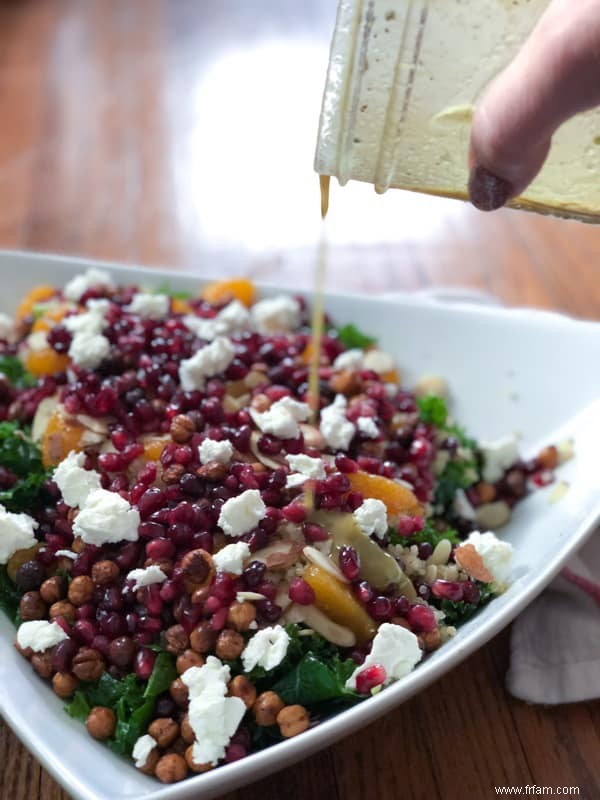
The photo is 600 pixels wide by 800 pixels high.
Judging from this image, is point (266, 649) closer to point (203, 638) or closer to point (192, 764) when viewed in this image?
point (203, 638)

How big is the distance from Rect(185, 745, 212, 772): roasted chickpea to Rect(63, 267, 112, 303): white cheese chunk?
1550mm

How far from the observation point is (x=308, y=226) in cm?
393

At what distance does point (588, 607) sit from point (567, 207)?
0.94m

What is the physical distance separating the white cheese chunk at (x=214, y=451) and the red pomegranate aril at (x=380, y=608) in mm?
456

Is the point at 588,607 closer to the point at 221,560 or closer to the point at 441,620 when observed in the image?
the point at 441,620

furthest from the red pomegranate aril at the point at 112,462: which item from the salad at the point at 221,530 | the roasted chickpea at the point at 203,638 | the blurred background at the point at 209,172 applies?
the blurred background at the point at 209,172

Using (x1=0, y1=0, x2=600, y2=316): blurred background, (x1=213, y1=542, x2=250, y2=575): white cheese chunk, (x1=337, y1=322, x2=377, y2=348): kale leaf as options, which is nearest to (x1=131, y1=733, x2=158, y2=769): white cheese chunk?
(x1=213, y1=542, x2=250, y2=575): white cheese chunk

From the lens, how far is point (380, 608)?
5.62 ft

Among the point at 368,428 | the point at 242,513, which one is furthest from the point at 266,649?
the point at 368,428

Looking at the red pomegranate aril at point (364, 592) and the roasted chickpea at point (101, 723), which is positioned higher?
the red pomegranate aril at point (364, 592)

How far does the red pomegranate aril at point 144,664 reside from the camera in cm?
166

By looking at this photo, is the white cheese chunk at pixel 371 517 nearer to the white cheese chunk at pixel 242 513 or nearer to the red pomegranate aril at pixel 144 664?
the white cheese chunk at pixel 242 513

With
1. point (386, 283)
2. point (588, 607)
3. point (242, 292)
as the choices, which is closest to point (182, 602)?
point (588, 607)

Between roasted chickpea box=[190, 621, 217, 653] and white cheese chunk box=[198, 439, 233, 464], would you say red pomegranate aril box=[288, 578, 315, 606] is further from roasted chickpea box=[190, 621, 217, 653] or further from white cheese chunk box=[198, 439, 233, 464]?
white cheese chunk box=[198, 439, 233, 464]
